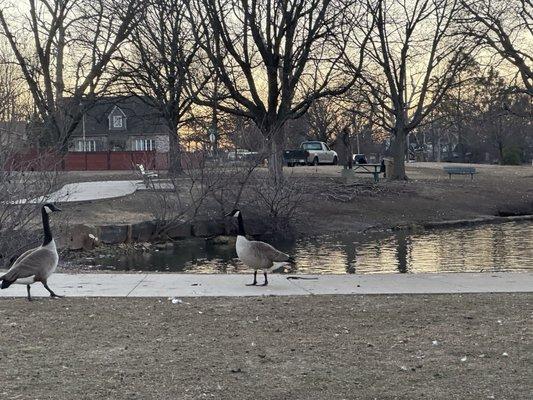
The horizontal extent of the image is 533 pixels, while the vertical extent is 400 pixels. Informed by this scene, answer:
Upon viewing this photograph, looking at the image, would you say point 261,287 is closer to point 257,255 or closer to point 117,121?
point 257,255

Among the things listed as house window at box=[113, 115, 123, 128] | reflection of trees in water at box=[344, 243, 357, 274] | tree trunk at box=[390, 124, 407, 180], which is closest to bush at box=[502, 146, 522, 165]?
tree trunk at box=[390, 124, 407, 180]

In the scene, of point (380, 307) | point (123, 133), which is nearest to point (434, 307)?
point (380, 307)

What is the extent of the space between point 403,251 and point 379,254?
101cm

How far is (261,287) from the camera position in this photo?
12117mm

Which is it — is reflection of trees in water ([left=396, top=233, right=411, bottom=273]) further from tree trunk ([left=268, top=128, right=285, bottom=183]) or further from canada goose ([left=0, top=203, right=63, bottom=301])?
canada goose ([left=0, top=203, right=63, bottom=301])

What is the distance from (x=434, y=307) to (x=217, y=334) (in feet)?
10.5

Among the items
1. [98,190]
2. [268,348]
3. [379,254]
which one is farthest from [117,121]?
[268,348]

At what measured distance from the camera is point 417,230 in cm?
2883

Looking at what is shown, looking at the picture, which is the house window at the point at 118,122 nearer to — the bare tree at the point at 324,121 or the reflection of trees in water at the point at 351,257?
the bare tree at the point at 324,121

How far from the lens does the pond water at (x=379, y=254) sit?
18438 mm

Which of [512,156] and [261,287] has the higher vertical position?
[512,156]

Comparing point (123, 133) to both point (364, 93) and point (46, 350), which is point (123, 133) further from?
point (46, 350)

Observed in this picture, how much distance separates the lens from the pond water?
60.5 feet

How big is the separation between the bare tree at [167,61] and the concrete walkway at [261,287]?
15234 mm
